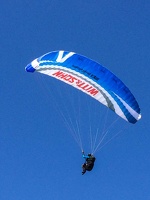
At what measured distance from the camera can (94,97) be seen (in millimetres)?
47812

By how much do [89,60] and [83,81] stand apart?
1635 mm

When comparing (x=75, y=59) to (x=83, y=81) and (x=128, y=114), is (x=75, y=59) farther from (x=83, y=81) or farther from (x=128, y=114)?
(x=128, y=114)

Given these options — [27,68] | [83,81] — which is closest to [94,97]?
[83,81]

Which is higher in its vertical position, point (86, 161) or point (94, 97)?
point (94, 97)

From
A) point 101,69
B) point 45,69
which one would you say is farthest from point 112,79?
point 45,69

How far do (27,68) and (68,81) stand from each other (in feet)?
8.42

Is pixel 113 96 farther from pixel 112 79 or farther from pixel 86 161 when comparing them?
pixel 86 161

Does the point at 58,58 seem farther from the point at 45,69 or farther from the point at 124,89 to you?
the point at 124,89

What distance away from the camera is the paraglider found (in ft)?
153

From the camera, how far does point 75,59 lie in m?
46.6

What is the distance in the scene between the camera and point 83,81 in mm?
47469

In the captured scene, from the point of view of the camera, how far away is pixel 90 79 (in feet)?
155

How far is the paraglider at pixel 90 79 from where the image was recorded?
46.6m

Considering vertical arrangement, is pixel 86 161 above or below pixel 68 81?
below
